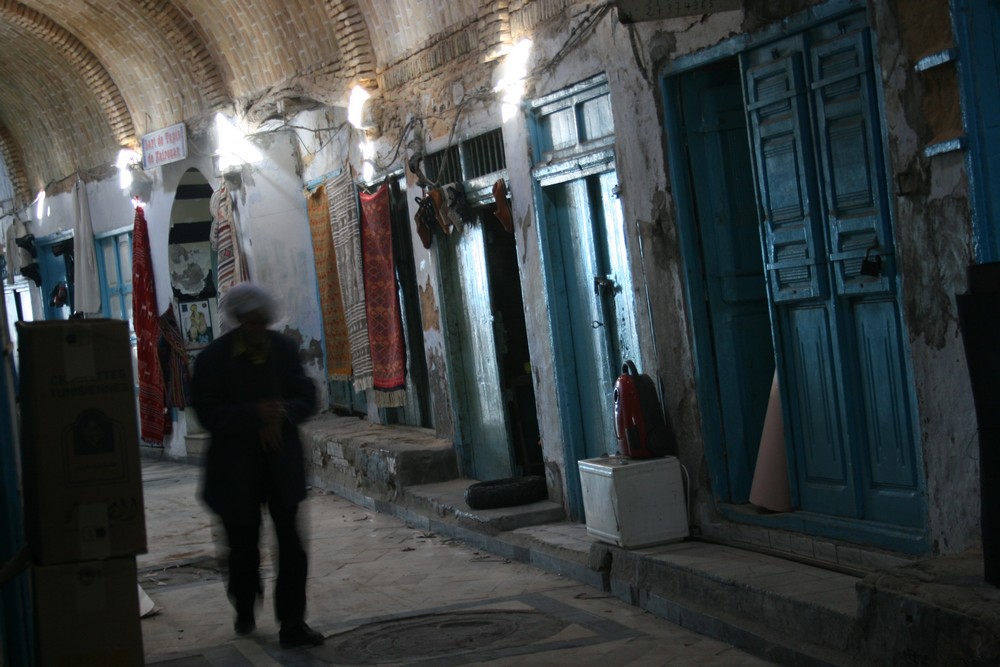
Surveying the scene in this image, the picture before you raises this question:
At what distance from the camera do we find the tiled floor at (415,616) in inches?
228

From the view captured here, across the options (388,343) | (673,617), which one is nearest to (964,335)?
(673,617)

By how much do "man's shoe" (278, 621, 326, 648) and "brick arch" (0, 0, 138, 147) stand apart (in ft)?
36.5

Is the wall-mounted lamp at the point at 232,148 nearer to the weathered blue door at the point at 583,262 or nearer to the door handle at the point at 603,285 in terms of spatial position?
the weathered blue door at the point at 583,262

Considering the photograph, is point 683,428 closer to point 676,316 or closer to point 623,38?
point 676,316

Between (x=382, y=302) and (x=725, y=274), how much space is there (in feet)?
15.6

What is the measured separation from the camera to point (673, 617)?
20.4ft

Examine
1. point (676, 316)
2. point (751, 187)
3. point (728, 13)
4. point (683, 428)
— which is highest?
point (728, 13)

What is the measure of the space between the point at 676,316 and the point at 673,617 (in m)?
1.64

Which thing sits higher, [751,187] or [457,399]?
[751,187]

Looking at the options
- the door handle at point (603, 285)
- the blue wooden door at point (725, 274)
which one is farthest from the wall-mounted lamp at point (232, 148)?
the blue wooden door at point (725, 274)

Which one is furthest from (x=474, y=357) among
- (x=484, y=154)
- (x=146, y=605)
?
(x=146, y=605)

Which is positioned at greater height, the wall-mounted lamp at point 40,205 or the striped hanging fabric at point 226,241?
the wall-mounted lamp at point 40,205

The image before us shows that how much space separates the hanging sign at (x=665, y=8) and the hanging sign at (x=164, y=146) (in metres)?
9.24

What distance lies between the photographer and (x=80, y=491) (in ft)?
15.0
